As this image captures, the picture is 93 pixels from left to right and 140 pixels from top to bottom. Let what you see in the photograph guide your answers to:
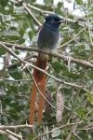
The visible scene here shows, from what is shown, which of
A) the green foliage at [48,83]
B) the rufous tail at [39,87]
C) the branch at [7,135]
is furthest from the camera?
the green foliage at [48,83]

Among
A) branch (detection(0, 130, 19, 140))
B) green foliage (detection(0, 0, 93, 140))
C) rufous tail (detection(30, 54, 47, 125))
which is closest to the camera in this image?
branch (detection(0, 130, 19, 140))

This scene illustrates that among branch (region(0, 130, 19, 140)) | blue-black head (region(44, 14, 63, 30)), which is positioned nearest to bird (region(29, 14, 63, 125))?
blue-black head (region(44, 14, 63, 30))

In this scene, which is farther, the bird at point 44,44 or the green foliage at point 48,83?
the green foliage at point 48,83

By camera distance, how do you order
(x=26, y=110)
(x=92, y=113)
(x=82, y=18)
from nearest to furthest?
1. (x=92, y=113)
2. (x=26, y=110)
3. (x=82, y=18)

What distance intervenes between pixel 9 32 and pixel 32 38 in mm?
220

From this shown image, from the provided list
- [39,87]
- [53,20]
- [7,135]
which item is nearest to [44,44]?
[53,20]

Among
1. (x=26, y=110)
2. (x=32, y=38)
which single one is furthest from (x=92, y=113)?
(x=32, y=38)

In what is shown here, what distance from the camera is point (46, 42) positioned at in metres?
2.49

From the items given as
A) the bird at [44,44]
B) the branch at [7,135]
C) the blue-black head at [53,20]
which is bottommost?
the branch at [7,135]

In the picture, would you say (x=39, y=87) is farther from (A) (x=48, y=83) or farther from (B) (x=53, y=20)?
(B) (x=53, y=20)

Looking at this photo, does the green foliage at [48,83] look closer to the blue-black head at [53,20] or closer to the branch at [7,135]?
the blue-black head at [53,20]

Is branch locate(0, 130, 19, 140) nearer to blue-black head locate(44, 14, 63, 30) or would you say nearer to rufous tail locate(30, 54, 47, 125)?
rufous tail locate(30, 54, 47, 125)

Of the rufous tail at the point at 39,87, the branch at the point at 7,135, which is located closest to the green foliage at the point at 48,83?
the rufous tail at the point at 39,87

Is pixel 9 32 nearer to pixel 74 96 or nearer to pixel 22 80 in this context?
pixel 22 80
